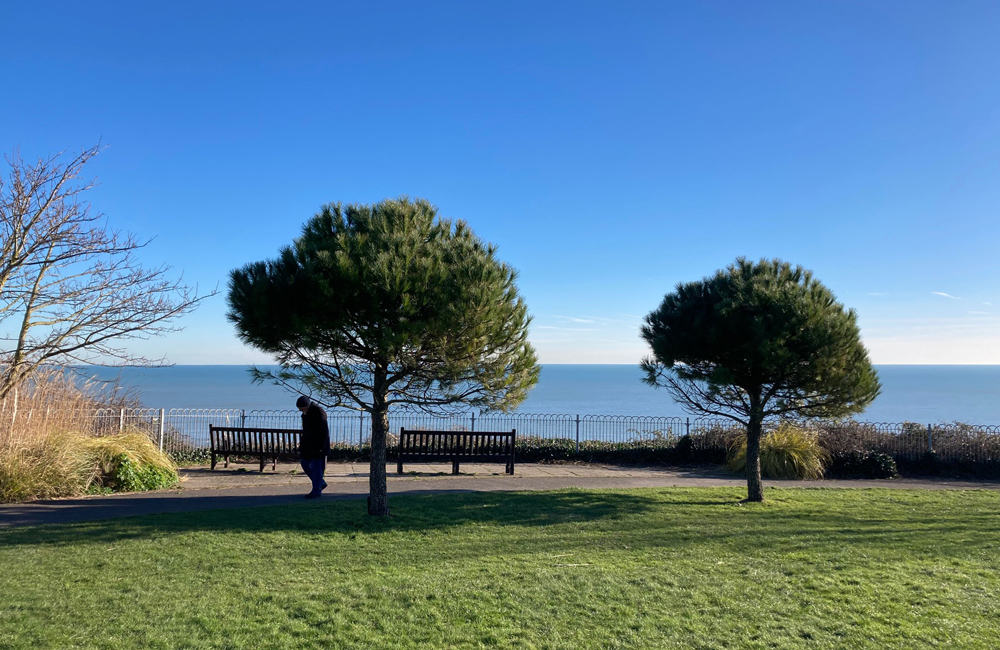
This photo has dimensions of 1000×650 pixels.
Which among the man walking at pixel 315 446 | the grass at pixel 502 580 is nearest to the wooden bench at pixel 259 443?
the man walking at pixel 315 446

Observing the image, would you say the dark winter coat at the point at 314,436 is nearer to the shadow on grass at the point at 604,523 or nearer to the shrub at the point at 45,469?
the shadow on grass at the point at 604,523

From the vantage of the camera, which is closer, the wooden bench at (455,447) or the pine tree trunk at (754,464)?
the pine tree trunk at (754,464)

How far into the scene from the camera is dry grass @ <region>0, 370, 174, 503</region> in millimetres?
9938

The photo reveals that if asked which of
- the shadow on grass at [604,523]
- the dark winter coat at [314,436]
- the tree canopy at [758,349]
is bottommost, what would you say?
the shadow on grass at [604,523]

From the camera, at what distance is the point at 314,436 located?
1075 cm

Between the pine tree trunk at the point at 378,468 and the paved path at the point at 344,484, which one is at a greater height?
the pine tree trunk at the point at 378,468

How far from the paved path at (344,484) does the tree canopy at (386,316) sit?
273cm

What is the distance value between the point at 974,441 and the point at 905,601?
13447 mm

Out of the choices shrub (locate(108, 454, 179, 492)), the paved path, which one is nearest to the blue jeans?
the paved path

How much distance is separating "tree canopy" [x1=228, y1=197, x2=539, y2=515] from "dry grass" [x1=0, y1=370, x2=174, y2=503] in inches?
179

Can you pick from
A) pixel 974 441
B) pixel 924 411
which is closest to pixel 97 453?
pixel 974 441

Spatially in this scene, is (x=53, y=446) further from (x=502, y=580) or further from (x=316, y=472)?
(x=502, y=580)

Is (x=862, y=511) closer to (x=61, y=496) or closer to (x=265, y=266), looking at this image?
(x=265, y=266)

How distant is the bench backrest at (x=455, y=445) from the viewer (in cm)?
1395
